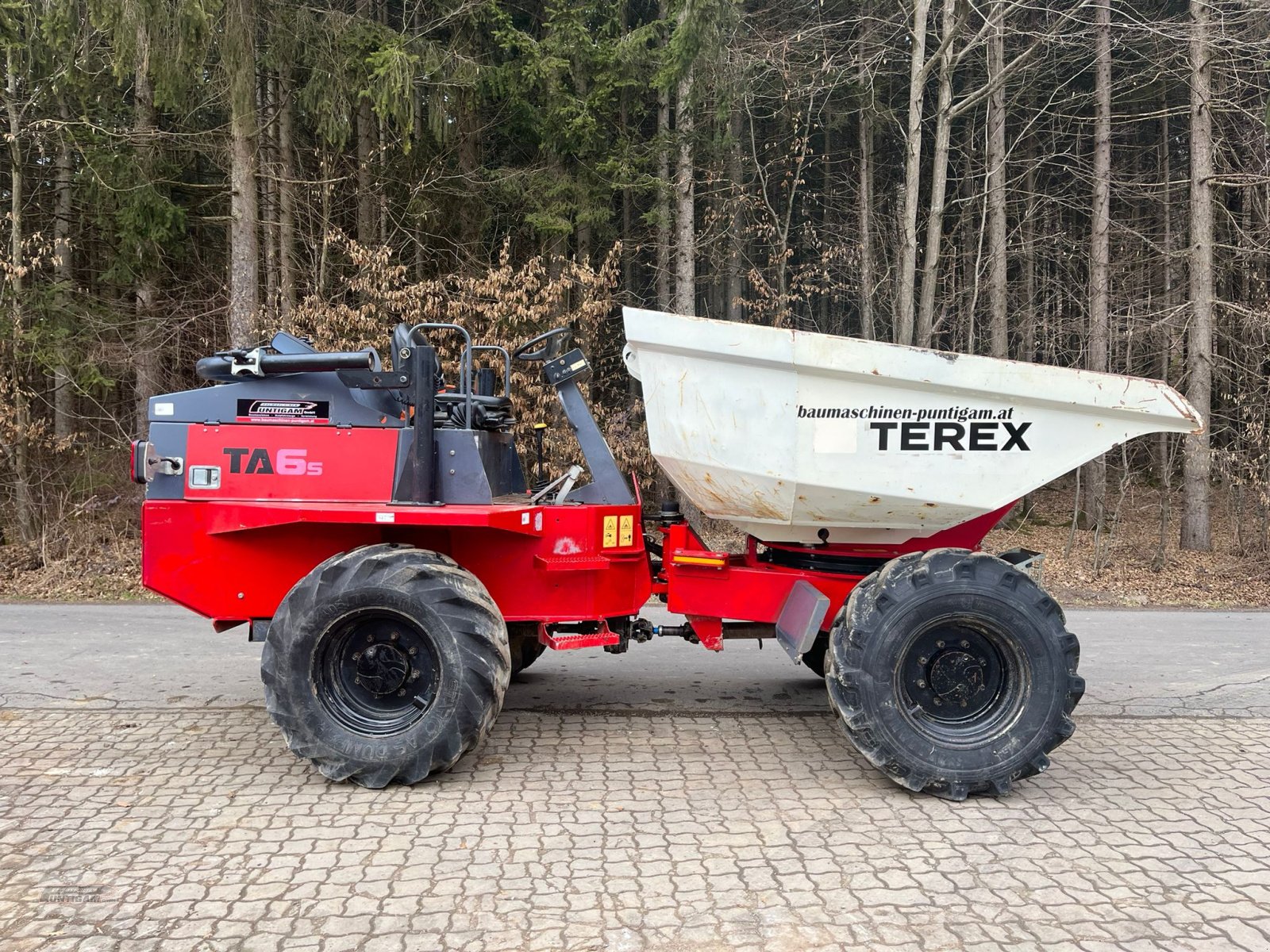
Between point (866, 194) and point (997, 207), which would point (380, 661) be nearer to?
point (997, 207)

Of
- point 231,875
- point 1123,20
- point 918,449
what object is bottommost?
point 231,875

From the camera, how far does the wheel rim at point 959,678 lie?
4262 mm

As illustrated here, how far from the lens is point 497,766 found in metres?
4.56

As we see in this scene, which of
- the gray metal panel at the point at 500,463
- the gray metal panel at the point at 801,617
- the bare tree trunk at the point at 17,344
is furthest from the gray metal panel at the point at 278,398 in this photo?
the bare tree trunk at the point at 17,344

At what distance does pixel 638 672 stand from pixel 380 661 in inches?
105

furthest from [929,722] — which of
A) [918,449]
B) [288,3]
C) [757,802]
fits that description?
[288,3]

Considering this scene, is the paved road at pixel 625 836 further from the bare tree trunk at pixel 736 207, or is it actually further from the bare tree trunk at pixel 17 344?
the bare tree trunk at pixel 736 207

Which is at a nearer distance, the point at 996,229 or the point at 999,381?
the point at 999,381

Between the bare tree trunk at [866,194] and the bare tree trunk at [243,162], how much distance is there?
25.4 ft

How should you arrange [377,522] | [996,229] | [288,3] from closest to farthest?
[377,522], [288,3], [996,229]

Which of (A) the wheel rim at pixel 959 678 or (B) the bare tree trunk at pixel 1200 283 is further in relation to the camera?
(B) the bare tree trunk at pixel 1200 283

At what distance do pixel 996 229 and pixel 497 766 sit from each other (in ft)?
47.2

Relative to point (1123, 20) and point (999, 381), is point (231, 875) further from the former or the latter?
point (1123, 20)

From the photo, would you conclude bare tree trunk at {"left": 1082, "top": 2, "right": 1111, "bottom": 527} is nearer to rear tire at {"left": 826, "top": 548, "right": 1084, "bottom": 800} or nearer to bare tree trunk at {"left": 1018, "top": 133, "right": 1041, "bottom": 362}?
bare tree trunk at {"left": 1018, "top": 133, "right": 1041, "bottom": 362}
